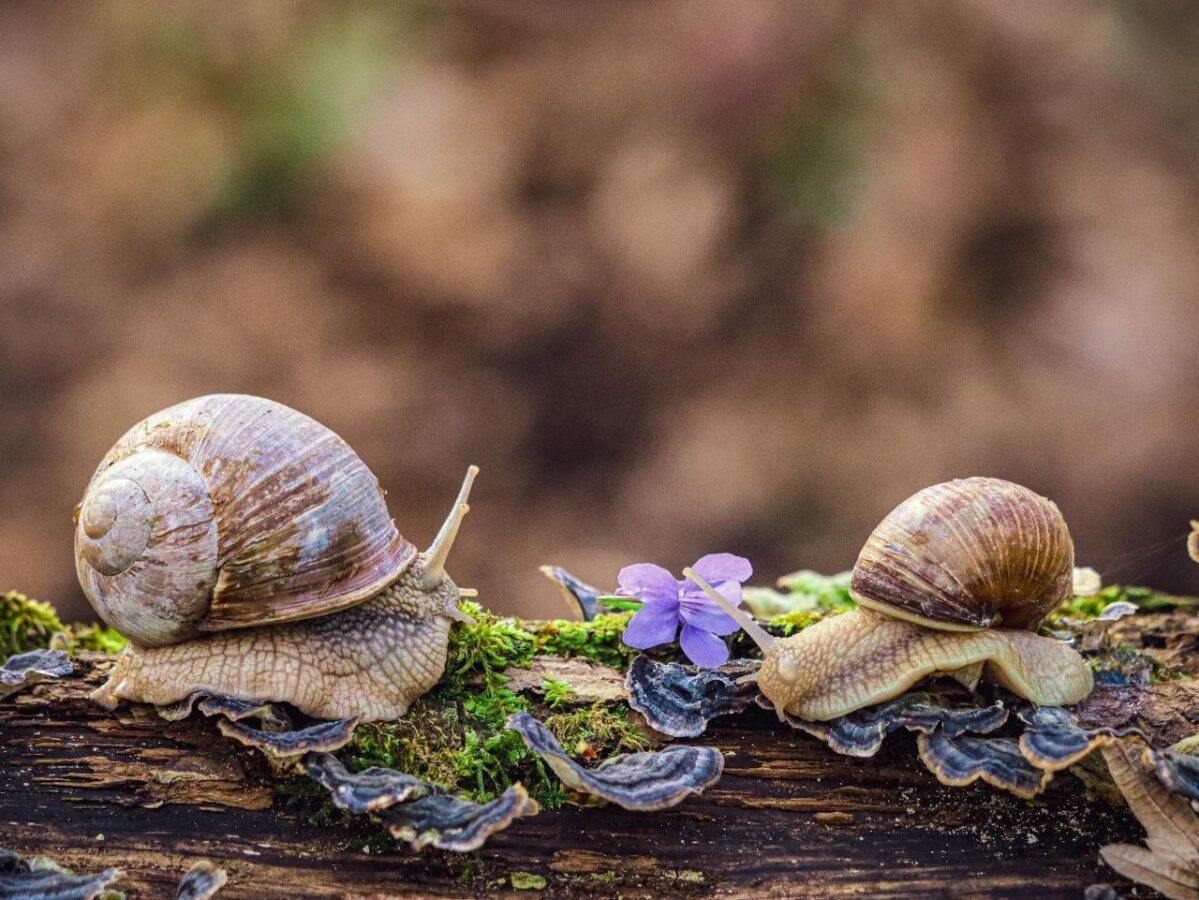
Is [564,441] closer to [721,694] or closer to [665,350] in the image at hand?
[665,350]

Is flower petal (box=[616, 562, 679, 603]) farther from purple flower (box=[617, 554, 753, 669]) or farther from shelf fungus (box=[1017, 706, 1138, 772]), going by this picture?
shelf fungus (box=[1017, 706, 1138, 772])

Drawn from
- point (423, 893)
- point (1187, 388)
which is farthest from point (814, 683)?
point (1187, 388)

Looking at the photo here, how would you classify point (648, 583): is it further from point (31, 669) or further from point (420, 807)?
point (31, 669)

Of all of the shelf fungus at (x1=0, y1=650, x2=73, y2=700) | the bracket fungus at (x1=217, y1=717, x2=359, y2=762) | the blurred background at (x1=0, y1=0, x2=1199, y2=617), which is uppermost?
the blurred background at (x1=0, y1=0, x2=1199, y2=617)

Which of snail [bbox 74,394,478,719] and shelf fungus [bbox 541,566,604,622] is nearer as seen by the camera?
snail [bbox 74,394,478,719]

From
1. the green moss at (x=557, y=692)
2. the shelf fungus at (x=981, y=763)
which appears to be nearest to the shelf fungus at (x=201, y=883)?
the green moss at (x=557, y=692)

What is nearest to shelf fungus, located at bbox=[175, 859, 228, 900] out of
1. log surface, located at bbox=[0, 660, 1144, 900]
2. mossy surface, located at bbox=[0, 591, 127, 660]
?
log surface, located at bbox=[0, 660, 1144, 900]
